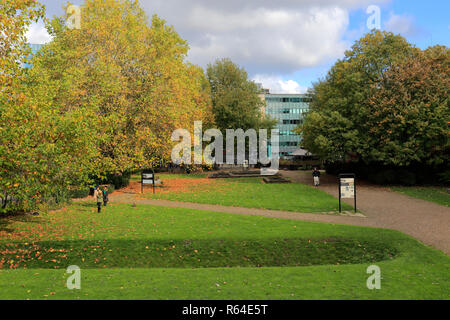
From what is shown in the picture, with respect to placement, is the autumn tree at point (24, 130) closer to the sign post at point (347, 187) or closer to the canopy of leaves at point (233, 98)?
the sign post at point (347, 187)

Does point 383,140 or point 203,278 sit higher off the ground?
point 383,140

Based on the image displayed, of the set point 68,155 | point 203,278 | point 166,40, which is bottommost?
point 203,278

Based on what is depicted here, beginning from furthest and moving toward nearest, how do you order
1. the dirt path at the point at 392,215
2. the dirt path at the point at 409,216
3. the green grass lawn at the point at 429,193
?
the green grass lawn at the point at 429,193 → the dirt path at the point at 392,215 → the dirt path at the point at 409,216

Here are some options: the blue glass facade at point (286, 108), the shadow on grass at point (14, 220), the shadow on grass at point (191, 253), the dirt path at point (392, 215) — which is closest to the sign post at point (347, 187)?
the dirt path at point (392, 215)

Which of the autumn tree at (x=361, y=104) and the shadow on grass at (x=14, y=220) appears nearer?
the shadow on grass at (x=14, y=220)

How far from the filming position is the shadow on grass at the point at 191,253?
13.3m

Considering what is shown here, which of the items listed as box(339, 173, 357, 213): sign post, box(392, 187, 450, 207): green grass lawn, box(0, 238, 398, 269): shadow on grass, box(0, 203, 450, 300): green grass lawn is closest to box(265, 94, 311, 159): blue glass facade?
box(392, 187, 450, 207): green grass lawn

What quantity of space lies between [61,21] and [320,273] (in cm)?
3644

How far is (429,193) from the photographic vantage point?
28.5 m

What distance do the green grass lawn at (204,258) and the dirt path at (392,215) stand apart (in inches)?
53.9

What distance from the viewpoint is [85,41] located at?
31406 mm

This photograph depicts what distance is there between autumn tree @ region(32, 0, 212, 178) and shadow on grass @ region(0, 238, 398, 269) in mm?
12211
